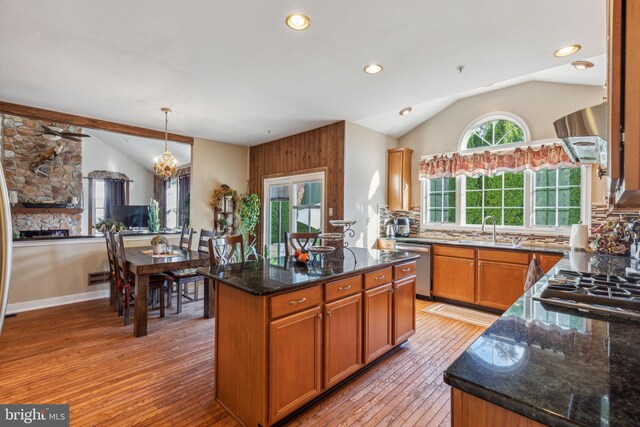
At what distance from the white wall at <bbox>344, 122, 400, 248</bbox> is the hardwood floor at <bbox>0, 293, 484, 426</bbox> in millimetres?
1709

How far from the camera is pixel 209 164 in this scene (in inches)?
226

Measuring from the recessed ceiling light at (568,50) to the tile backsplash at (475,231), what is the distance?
77.1 inches

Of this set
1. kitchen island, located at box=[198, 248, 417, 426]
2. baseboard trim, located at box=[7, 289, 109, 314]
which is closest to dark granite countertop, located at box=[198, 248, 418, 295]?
kitchen island, located at box=[198, 248, 417, 426]

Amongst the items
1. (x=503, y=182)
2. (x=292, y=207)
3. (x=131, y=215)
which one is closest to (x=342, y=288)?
(x=292, y=207)

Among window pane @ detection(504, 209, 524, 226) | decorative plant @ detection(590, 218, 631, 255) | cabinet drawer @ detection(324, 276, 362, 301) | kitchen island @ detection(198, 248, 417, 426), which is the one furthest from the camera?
window pane @ detection(504, 209, 524, 226)

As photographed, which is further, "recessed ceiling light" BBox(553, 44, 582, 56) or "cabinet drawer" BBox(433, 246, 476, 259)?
"cabinet drawer" BBox(433, 246, 476, 259)

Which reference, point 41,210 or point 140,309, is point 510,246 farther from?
point 41,210

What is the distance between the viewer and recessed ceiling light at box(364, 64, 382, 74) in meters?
2.87

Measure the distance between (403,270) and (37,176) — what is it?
300 inches

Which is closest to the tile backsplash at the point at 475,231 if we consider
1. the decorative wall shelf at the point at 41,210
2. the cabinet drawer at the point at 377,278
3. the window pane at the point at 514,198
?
the window pane at the point at 514,198

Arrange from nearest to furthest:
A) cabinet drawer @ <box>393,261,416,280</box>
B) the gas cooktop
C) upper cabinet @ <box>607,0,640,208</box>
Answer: upper cabinet @ <box>607,0,640,208</box> → the gas cooktop → cabinet drawer @ <box>393,261,416,280</box>

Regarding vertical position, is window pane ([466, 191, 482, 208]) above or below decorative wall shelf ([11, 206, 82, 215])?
above

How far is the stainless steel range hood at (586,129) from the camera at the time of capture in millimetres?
1478

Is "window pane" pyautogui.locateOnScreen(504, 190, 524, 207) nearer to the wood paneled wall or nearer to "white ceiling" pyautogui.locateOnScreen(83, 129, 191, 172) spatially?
the wood paneled wall
